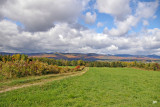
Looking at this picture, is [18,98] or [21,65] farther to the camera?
[21,65]

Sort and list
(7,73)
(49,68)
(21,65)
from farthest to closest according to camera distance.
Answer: (49,68) < (21,65) < (7,73)

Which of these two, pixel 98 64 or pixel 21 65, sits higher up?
pixel 21 65

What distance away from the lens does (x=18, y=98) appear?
348 inches

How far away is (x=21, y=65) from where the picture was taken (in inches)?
914

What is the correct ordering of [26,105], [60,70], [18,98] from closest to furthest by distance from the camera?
[26,105]
[18,98]
[60,70]

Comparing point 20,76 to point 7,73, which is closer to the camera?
point 7,73

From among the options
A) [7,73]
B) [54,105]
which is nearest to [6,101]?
[54,105]

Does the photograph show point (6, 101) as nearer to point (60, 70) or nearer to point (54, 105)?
point (54, 105)

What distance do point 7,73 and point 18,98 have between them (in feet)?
46.2

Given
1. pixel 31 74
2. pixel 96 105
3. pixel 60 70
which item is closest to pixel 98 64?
pixel 60 70

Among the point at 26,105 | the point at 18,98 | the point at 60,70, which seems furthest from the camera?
the point at 60,70

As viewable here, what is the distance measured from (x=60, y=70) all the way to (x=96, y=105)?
97.9 ft

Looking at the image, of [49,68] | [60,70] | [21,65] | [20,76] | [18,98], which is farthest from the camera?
[60,70]

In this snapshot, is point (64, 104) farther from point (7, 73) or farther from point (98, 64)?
point (98, 64)
